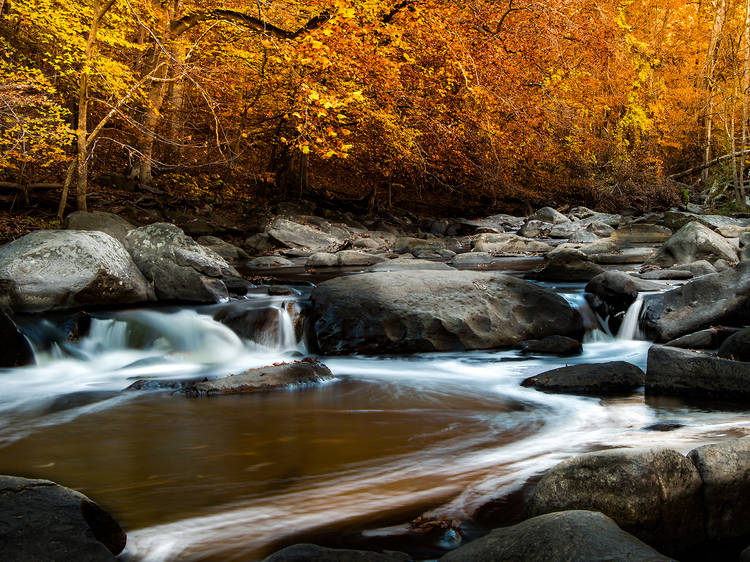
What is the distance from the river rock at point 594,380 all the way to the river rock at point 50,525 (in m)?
4.06

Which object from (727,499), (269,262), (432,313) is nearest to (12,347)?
(432,313)

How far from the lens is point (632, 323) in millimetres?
7887

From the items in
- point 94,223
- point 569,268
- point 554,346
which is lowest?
point 554,346

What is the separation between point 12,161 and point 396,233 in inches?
419

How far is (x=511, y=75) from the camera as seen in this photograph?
1429cm

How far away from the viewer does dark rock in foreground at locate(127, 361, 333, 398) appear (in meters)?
5.90

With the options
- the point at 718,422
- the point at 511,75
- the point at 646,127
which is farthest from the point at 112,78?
the point at 646,127

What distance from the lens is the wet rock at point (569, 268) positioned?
10.1 meters

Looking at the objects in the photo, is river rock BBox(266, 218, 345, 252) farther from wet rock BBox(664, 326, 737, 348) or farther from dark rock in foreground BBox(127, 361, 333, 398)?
wet rock BBox(664, 326, 737, 348)

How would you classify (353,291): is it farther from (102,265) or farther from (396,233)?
(396,233)

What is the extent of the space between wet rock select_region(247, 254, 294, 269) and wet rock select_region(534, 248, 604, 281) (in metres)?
5.97

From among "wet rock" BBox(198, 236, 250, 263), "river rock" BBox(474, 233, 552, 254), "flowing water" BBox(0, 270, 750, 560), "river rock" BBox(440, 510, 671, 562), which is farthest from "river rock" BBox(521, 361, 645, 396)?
"wet rock" BBox(198, 236, 250, 263)

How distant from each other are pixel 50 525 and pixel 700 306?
21.7 feet

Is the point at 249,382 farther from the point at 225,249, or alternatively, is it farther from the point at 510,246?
the point at 510,246
